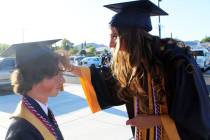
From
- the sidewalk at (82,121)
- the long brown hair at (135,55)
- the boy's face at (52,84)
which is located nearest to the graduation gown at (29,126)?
the boy's face at (52,84)

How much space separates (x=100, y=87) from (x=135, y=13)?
75 cm

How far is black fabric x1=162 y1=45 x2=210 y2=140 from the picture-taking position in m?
2.62

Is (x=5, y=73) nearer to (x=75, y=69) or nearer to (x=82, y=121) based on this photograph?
(x=82, y=121)

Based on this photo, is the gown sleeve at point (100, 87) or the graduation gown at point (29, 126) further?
the gown sleeve at point (100, 87)

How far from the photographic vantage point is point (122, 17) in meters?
2.97

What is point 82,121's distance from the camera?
248 inches

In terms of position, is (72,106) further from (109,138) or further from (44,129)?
(44,129)

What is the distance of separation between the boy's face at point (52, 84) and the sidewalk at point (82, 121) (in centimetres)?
311

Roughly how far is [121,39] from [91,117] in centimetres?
395

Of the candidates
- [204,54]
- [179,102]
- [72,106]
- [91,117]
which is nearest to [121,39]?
[179,102]

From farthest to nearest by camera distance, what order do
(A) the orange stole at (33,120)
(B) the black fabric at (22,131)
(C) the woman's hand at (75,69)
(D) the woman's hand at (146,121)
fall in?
(C) the woman's hand at (75,69), (D) the woman's hand at (146,121), (A) the orange stole at (33,120), (B) the black fabric at (22,131)

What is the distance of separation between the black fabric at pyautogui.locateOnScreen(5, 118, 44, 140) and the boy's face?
284 millimetres

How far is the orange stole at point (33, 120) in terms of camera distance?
195cm

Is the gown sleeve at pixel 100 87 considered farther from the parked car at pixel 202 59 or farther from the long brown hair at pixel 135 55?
the parked car at pixel 202 59
